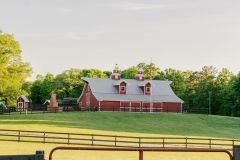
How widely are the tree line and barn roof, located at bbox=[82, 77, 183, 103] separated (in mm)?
4261

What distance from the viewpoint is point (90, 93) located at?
79875mm

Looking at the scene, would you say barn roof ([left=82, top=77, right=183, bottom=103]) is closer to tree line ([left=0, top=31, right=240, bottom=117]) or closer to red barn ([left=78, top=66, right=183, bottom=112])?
red barn ([left=78, top=66, right=183, bottom=112])

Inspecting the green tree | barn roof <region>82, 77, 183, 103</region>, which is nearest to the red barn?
barn roof <region>82, 77, 183, 103</region>

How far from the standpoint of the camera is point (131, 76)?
127 meters

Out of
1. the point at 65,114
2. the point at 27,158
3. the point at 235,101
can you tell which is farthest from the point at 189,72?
the point at 27,158

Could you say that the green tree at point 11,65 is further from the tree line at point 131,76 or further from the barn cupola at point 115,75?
the barn cupola at point 115,75

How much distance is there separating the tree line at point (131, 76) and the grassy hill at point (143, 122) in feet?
26.6

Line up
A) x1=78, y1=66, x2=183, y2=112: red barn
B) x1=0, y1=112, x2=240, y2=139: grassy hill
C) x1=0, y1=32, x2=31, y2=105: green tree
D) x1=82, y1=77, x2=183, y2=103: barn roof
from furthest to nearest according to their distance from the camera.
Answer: x1=82, y1=77, x2=183, y2=103: barn roof < x1=78, y1=66, x2=183, y2=112: red barn < x1=0, y1=32, x2=31, y2=105: green tree < x1=0, y1=112, x2=240, y2=139: grassy hill

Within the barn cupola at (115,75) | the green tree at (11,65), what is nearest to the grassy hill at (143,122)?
the green tree at (11,65)

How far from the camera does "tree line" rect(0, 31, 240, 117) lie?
220 ft

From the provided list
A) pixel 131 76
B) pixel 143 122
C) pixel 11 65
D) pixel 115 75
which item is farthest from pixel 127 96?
pixel 131 76

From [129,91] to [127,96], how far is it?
6.09 feet

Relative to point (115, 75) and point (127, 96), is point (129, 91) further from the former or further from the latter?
point (115, 75)

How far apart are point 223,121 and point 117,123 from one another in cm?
1849
